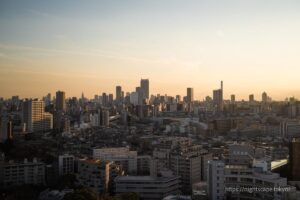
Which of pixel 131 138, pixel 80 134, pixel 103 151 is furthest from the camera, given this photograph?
pixel 80 134

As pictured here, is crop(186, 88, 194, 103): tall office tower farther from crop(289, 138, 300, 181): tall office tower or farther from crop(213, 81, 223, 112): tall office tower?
crop(289, 138, 300, 181): tall office tower

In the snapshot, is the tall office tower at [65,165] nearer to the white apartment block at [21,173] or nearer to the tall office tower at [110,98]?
the white apartment block at [21,173]

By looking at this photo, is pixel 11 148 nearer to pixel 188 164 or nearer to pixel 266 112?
pixel 188 164

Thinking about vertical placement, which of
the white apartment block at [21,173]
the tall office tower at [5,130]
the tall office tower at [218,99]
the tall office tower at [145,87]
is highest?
the tall office tower at [145,87]

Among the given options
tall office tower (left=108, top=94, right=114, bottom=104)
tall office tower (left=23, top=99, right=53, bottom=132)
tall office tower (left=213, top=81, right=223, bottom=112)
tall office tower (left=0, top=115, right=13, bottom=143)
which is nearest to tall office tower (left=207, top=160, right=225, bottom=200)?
tall office tower (left=0, top=115, right=13, bottom=143)

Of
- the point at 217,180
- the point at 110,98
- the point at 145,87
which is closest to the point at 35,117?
the point at 217,180

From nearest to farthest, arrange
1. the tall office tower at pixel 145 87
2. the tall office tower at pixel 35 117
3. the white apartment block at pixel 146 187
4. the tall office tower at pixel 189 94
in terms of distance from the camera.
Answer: the white apartment block at pixel 146 187 → the tall office tower at pixel 35 117 → the tall office tower at pixel 189 94 → the tall office tower at pixel 145 87

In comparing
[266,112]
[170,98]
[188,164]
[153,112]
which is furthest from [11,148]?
[170,98]

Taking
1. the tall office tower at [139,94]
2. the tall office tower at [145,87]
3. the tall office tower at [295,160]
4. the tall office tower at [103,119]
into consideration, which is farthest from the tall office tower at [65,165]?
the tall office tower at [145,87]

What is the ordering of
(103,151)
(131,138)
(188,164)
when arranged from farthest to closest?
(131,138)
(103,151)
(188,164)
